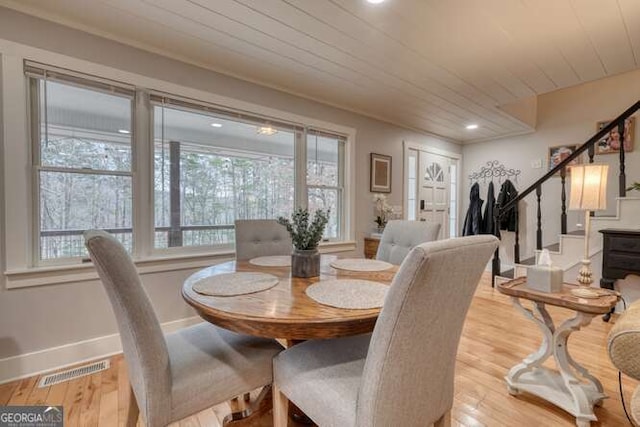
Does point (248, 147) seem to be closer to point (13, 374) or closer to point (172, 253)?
point (172, 253)

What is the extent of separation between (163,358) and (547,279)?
188cm

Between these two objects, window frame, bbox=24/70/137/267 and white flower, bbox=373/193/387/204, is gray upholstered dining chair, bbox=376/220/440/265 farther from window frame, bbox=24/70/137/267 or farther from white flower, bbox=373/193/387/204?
window frame, bbox=24/70/137/267

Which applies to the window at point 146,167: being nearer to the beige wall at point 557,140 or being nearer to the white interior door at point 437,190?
the white interior door at point 437,190

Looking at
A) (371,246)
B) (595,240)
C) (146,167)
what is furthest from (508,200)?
(146,167)

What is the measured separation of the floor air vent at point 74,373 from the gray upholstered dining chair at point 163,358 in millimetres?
1026

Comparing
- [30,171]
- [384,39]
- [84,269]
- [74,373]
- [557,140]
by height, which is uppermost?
[384,39]

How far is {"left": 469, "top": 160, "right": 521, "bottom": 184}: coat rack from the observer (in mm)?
4719

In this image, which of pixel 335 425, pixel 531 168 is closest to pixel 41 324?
pixel 335 425

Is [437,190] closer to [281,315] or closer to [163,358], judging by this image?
[281,315]

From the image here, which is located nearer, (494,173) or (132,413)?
(132,413)

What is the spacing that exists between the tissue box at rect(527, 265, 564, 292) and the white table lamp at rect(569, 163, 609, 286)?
0.22m

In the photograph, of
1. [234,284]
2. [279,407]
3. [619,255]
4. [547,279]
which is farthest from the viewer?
[619,255]

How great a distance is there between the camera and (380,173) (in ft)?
12.8

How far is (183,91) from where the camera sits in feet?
7.79
